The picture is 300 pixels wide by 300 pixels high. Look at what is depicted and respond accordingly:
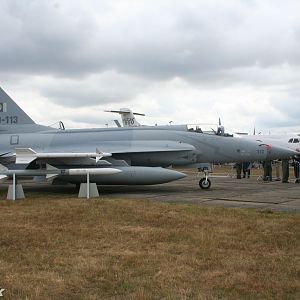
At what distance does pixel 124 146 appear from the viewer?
1570 centimetres

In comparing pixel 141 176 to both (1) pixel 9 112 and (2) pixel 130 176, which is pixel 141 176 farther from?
(1) pixel 9 112

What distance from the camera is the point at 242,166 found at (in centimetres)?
2581

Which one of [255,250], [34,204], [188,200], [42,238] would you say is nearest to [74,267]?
[42,238]

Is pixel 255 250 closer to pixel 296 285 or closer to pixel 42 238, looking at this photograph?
pixel 296 285

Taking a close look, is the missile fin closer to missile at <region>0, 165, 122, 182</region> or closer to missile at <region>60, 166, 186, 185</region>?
missile at <region>0, 165, 122, 182</region>

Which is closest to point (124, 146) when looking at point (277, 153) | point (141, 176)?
point (141, 176)

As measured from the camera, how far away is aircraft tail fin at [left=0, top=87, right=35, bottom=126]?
1670 cm

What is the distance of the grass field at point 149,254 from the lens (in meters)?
4.31

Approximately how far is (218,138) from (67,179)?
5.86 metres

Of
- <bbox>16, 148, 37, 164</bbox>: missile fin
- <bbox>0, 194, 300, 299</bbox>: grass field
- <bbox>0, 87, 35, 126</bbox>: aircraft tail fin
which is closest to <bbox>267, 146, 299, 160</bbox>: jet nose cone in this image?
<bbox>0, 194, 300, 299</bbox>: grass field

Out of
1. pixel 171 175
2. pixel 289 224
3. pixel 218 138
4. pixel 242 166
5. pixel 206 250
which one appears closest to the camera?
pixel 206 250

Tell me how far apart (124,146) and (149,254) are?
33.5 ft

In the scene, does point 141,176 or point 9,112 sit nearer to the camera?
point 141,176

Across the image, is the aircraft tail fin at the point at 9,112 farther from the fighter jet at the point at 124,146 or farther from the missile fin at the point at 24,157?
the missile fin at the point at 24,157
